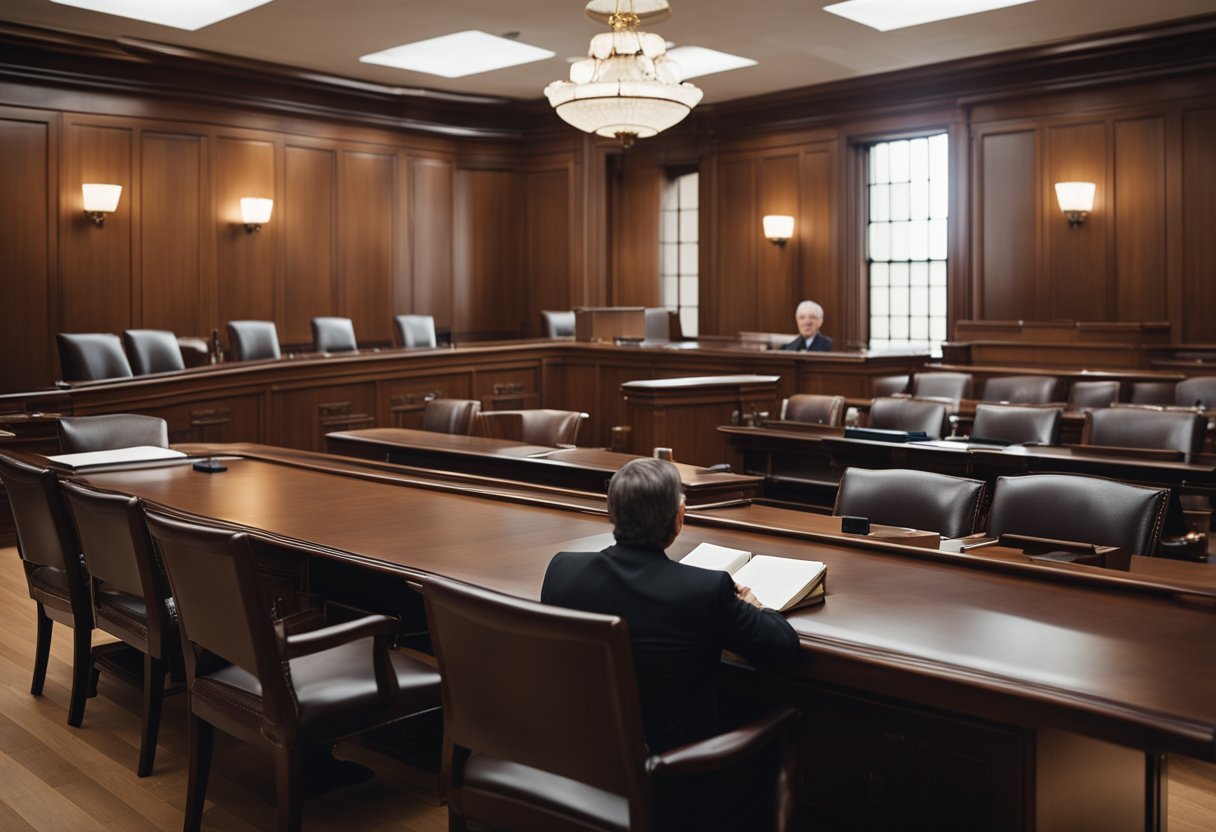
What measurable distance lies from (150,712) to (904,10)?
7.09 metres

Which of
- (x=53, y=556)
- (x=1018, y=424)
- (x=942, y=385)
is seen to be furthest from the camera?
(x=942, y=385)

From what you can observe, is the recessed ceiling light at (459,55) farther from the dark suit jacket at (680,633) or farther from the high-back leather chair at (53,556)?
the dark suit jacket at (680,633)

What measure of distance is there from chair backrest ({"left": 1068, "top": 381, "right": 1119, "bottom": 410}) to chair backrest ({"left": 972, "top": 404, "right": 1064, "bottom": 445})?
61.3 inches

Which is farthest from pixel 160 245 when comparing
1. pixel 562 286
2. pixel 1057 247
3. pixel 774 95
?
pixel 1057 247

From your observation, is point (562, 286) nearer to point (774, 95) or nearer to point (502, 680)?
point (774, 95)

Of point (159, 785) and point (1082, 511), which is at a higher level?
point (1082, 511)

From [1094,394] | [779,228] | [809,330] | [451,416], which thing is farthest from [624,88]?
[779,228]

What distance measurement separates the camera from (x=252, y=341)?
8234 mm

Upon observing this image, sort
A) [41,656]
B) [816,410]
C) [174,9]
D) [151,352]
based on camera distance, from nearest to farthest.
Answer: [41,656] < [816,410] < [151,352] < [174,9]

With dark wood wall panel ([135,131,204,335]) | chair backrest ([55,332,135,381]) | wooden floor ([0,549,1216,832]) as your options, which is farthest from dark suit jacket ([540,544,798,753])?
dark wood wall panel ([135,131,204,335])

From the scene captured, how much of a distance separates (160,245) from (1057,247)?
7339mm

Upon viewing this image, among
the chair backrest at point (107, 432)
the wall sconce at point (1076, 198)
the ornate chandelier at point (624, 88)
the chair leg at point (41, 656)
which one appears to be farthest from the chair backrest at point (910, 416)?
the wall sconce at point (1076, 198)

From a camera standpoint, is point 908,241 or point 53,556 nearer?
point 53,556

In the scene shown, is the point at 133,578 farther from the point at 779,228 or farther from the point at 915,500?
the point at 779,228
